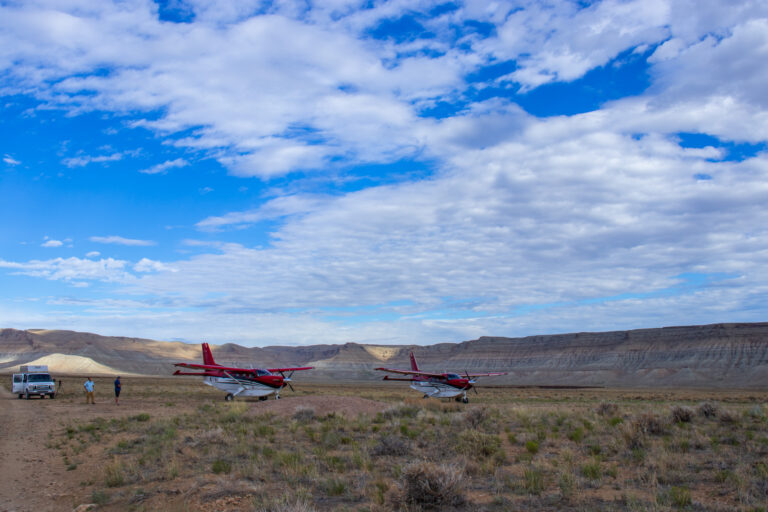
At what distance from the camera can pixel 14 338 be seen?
613 feet

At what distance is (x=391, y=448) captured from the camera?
42.5ft

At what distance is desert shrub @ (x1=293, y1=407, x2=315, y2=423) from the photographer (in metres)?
20.7

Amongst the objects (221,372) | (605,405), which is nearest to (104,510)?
(605,405)

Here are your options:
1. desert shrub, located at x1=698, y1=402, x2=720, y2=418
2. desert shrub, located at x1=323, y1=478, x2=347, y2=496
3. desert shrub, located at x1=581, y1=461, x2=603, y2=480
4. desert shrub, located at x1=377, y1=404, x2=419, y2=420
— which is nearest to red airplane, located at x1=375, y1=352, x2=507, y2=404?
desert shrub, located at x1=377, y1=404, x2=419, y2=420

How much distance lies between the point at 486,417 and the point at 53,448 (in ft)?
46.2

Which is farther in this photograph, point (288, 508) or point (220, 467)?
point (220, 467)

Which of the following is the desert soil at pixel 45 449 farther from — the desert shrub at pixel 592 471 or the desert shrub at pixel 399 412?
the desert shrub at pixel 592 471

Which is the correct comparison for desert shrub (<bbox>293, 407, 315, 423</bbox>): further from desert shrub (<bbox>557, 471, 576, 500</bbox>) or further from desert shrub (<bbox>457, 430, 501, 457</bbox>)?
desert shrub (<bbox>557, 471, 576, 500</bbox>)

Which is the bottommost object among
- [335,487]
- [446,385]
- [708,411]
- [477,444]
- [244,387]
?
[446,385]

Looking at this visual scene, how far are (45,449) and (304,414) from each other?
8786 millimetres

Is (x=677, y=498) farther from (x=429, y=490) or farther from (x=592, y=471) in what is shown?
(x=429, y=490)

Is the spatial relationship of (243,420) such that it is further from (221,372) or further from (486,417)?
(221,372)

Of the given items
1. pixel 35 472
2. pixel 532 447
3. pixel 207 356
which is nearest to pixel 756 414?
pixel 532 447

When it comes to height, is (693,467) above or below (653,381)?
above
